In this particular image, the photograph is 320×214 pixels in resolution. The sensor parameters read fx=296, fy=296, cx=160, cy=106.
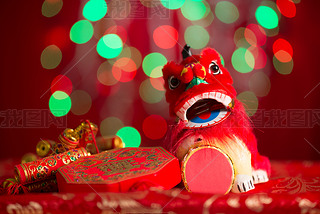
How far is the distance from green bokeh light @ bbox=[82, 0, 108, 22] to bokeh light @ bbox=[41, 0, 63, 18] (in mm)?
104

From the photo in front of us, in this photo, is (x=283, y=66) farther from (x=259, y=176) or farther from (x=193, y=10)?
(x=259, y=176)

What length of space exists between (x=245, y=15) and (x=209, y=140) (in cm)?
71

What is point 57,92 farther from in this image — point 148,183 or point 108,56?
point 148,183

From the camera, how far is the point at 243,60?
4.07 ft

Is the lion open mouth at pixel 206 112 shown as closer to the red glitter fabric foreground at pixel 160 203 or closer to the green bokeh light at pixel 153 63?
the red glitter fabric foreground at pixel 160 203

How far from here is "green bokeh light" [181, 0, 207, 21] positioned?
125 cm

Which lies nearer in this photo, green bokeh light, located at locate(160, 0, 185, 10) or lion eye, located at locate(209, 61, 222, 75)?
lion eye, located at locate(209, 61, 222, 75)

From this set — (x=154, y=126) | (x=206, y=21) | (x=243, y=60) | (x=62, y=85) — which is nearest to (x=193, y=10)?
(x=206, y=21)

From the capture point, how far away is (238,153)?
731 mm

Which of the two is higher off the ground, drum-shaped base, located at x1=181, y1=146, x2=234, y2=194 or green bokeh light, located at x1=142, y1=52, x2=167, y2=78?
green bokeh light, located at x1=142, y1=52, x2=167, y2=78

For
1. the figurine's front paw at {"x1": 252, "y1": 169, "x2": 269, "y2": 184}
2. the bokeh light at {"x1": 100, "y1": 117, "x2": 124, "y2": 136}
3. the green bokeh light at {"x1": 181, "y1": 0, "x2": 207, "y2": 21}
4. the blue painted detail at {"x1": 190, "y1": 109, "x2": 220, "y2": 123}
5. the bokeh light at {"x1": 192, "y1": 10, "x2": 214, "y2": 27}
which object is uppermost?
the green bokeh light at {"x1": 181, "y1": 0, "x2": 207, "y2": 21}

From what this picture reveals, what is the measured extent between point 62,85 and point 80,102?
0.34 ft

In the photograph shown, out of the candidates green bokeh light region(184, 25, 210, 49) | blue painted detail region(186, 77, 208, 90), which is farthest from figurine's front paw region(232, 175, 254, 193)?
green bokeh light region(184, 25, 210, 49)

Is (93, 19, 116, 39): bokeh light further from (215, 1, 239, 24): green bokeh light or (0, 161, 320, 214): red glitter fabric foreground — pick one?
(0, 161, 320, 214): red glitter fabric foreground
